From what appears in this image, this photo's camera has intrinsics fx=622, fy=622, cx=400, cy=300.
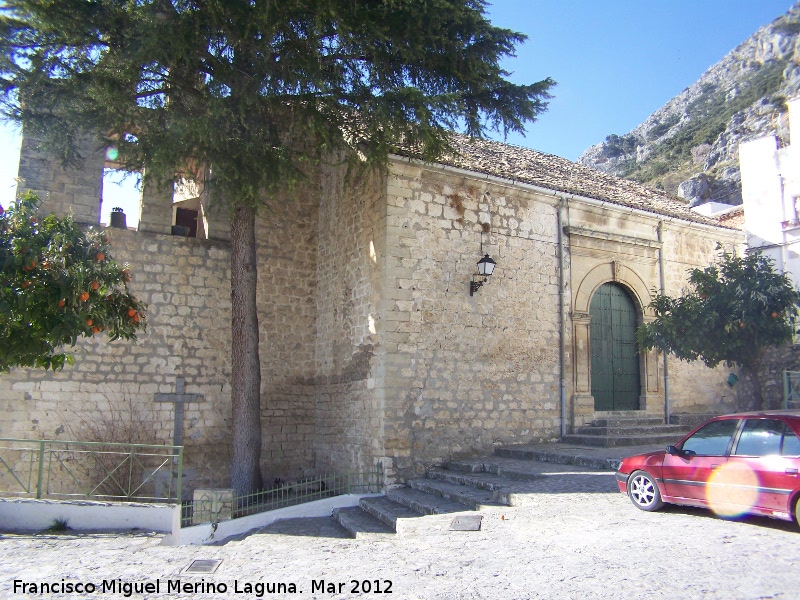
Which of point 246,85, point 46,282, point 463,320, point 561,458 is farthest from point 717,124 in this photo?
point 46,282

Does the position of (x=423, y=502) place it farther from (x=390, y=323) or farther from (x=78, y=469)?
(x=78, y=469)

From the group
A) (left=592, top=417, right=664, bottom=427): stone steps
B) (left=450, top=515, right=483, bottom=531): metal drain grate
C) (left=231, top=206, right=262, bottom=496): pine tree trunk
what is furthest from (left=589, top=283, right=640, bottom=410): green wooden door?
(left=231, top=206, right=262, bottom=496): pine tree trunk

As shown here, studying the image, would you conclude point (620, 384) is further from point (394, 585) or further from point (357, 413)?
point (394, 585)

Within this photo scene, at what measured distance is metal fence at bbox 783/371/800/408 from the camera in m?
12.1

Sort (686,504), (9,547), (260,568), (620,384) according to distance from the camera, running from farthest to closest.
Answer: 1. (620,384)
2. (9,547)
3. (686,504)
4. (260,568)

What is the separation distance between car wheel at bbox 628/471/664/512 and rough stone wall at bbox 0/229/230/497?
24.4ft

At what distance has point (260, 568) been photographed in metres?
5.84

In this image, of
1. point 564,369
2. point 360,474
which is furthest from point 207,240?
point 564,369

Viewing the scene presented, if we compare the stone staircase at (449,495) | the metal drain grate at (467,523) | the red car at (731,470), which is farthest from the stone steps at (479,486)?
the red car at (731,470)

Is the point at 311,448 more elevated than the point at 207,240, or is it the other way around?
the point at 207,240

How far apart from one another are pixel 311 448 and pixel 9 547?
575 centimetres

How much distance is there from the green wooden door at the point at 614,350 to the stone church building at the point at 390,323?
0.04m

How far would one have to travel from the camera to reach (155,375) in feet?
36.3

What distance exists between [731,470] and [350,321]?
21.8ft
